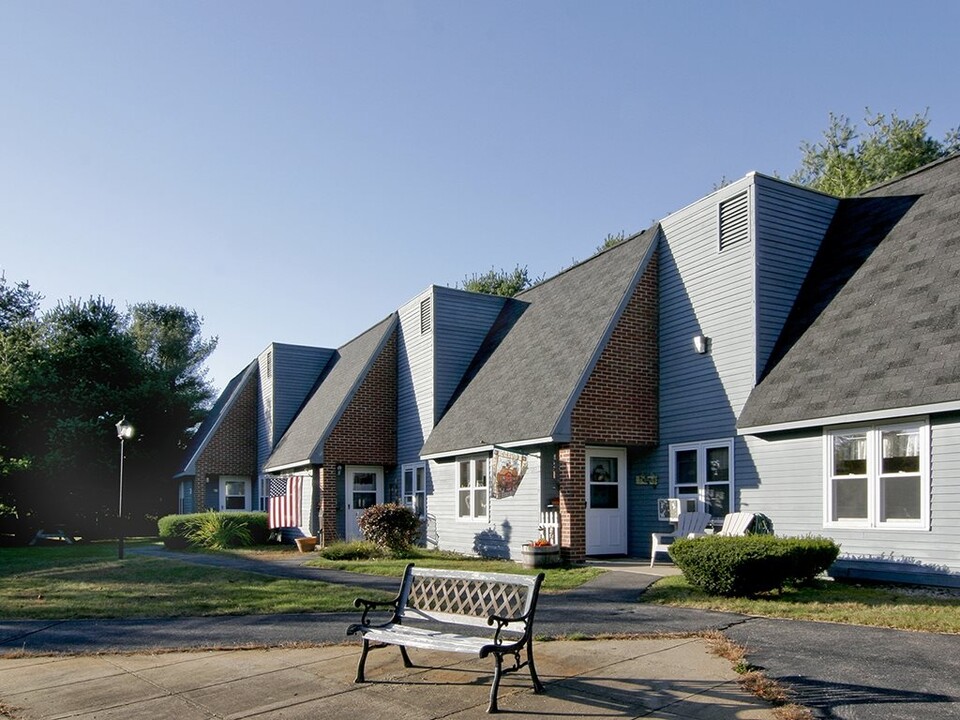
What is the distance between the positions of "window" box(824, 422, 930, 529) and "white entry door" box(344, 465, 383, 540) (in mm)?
15500

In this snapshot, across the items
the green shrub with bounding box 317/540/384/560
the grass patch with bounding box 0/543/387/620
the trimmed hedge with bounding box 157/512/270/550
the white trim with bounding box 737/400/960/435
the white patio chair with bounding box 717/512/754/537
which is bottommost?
the trimmed hedge with bounding box 157/512/270/550

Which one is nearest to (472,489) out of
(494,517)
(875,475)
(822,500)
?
(494,517)

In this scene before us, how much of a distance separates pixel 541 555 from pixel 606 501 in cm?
256

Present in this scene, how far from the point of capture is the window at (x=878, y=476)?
1284cm

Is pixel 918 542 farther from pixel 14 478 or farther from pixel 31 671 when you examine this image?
pixel 14 478

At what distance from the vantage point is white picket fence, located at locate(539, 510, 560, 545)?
688 inches

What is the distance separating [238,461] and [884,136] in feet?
104

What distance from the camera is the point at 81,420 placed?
112 ft

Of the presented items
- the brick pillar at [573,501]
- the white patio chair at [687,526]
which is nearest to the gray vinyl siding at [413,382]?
the brick pillar at [573,501]

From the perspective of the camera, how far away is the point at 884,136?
38.0 metres

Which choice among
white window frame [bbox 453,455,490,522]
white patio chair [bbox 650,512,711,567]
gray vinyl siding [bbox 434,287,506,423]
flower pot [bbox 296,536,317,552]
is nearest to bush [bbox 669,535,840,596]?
white patio chair [bbox 650,512,711,567]

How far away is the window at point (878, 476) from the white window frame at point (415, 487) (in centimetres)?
1292

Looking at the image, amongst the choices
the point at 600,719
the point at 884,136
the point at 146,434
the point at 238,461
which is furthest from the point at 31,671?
the point at 884,136

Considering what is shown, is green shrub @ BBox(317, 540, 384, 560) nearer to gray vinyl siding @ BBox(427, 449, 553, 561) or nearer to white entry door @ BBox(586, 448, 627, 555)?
gray vinyl siding @ BBox(427, 449, 553, 561)
